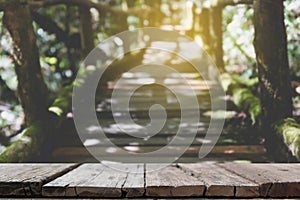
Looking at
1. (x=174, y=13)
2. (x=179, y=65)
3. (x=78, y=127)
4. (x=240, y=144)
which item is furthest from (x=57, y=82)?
(x=174, y=13)

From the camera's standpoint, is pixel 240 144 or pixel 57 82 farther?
pixel 57 82

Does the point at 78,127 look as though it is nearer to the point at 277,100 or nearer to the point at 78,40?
the point at 78,40

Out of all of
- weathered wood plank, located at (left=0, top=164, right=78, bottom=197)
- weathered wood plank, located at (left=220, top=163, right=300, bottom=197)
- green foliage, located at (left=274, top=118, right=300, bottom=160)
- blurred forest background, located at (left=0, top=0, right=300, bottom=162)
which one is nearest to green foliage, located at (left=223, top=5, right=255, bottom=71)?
blurred forest background, located at (left=0, top=0, right=300, bottom=162)

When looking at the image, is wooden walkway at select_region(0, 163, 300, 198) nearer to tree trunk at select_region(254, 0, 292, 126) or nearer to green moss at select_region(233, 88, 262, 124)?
tree trunk at select_region(254, 0, 292, 126)

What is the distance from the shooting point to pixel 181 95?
3031 millimetres

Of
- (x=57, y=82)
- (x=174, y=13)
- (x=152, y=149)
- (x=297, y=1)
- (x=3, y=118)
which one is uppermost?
(x=174, y=13)

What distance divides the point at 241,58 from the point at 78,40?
1.31m

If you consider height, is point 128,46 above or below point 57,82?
above

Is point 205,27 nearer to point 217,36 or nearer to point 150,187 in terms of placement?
point 217,36

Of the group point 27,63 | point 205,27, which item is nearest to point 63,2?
point 27,63

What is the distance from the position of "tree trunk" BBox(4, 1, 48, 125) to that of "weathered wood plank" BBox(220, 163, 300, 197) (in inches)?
52.7

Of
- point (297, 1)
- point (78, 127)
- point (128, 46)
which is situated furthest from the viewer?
point (128, 46)

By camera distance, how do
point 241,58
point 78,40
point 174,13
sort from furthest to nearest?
1. point 174,13
2. point 78,40
3. point 241,58

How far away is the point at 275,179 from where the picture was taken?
834 mm
